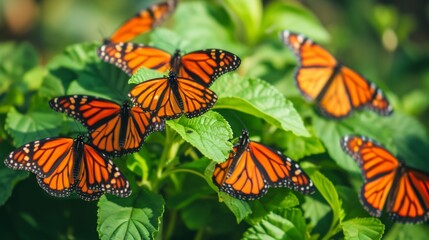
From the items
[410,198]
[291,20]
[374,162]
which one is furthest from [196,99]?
[291,20]

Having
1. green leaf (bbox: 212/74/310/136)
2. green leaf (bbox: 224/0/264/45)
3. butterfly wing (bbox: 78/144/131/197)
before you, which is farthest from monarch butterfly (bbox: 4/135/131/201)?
green leaf (bbox: 224/0/264/45)

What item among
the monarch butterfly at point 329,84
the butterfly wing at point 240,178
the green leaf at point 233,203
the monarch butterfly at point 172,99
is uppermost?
the monarch butterfly at point 329,84

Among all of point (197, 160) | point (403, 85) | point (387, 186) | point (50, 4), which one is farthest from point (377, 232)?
point (50, 4)

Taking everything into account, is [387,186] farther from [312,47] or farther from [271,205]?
[312,47]

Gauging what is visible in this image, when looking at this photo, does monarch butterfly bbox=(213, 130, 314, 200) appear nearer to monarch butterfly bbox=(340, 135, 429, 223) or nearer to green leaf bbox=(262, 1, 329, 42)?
monarch butterfly bbox=(340, 135, 429, 223)

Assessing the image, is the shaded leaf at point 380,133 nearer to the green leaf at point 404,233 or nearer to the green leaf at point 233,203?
the green leaf at point 404,233

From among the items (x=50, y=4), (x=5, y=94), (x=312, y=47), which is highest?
(x=312, y=47)

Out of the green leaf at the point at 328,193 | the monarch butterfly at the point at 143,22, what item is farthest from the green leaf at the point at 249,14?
the green leaf at the point at 328,193
